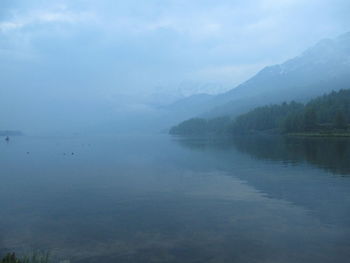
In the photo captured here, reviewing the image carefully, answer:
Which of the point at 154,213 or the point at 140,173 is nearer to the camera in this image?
the point at 154,213

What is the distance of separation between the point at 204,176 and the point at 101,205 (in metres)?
25.1

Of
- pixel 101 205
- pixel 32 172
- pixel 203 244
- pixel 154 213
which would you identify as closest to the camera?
pixel 203 244

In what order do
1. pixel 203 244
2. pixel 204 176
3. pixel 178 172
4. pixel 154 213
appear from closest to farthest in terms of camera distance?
pixel 203 244 → pixel 154 213 → pixel 204 176 → pixel 178 172

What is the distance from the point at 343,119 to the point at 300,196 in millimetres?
170665

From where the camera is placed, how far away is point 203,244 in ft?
85.1

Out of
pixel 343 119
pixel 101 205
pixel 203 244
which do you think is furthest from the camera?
pixel 343 119

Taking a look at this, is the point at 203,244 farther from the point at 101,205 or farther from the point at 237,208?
the point at 101,205

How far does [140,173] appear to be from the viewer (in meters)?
67.4

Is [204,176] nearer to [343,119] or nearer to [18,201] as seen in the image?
[18,201]

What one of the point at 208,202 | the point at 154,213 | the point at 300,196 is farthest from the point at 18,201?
the point at 300,196

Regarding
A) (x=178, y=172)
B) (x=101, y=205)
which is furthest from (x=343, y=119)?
(x=101, y=205)

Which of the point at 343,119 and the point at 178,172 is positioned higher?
the point at 343,119

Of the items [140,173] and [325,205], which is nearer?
[325,205]

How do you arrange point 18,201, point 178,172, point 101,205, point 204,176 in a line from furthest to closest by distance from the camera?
point 178,172 < point 204,176 < point 18,201 < point 101,205
